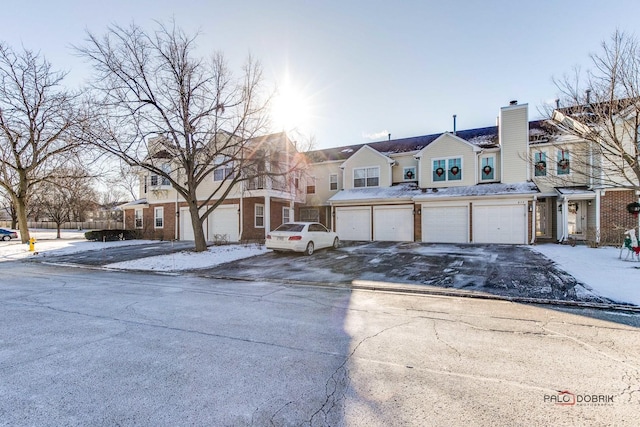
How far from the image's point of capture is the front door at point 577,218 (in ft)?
64.4

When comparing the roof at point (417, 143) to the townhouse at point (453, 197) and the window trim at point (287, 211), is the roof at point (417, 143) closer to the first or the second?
the townhouse at point (453, 197)

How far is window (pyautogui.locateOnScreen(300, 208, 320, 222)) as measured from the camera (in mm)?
25609

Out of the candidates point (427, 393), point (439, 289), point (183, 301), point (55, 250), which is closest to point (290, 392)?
point (427, 393)

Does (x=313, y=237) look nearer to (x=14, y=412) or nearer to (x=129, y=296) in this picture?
(x=129, y=296)

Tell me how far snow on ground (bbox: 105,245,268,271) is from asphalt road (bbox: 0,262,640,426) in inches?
218

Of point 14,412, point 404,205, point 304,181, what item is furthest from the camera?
point 304,181

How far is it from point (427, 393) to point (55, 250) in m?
22.6

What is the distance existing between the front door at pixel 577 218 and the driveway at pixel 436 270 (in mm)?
8900

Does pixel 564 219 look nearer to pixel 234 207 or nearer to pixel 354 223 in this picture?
pixel 354 223

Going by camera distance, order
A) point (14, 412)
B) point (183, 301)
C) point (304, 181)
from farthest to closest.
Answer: point (304, 181) → point (183, 301) → point (14, 412)

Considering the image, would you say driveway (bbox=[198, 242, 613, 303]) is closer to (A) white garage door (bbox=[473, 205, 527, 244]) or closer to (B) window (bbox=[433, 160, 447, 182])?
(A) white garage door (bbox=[473, 205, 527, 244])

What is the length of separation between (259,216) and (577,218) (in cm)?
2059

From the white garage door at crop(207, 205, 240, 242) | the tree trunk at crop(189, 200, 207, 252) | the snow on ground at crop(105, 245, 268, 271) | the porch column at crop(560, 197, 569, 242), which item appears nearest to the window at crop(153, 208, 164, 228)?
the white garage door at crop(207, 205, 240, 242)

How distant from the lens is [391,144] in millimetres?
25953
